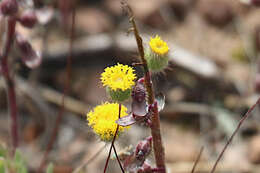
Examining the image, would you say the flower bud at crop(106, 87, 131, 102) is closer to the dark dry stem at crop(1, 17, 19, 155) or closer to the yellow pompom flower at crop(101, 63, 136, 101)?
the yellow pompom flower at crop(101, 63, 136, 101)

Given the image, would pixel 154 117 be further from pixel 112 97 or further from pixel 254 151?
pixel 254 151

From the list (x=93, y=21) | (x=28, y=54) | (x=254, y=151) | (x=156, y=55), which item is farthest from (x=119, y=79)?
(x=93, y=21)

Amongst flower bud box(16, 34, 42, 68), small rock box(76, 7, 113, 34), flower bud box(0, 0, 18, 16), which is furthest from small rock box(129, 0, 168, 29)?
flower bud box(0, 0, 18, 16)

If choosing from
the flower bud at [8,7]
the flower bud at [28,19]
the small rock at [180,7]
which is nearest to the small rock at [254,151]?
the small rock at [180,7]

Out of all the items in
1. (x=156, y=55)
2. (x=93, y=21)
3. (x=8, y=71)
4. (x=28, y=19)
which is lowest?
(x=156, y=55)

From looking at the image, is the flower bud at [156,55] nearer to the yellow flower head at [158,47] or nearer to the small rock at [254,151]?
the yellow flower head at [158,47]
